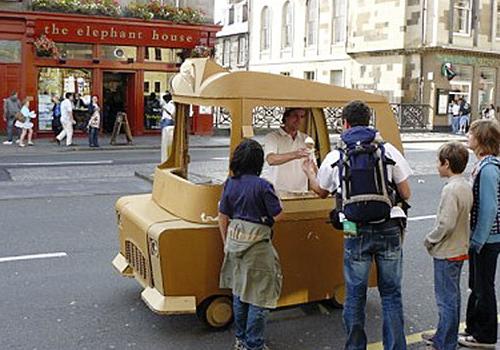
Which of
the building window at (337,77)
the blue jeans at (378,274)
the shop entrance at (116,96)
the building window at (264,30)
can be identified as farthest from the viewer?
the building window at (264,30)

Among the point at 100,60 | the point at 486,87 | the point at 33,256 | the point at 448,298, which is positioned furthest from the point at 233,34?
the point at 448,298

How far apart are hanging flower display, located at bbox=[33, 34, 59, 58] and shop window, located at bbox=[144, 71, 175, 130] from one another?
395cm

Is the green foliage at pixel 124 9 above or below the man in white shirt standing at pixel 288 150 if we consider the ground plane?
above

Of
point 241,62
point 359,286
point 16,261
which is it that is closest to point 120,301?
point 16,261

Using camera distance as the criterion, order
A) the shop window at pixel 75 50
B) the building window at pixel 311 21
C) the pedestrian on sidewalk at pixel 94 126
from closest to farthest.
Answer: the pedestrian on sidewalk at pixel 94 126 → the shop window at pixel 75 50 → the building window at pixel 311 21

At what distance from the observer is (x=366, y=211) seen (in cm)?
417

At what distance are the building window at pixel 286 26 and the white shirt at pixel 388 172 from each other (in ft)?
135

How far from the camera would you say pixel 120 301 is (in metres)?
6.05

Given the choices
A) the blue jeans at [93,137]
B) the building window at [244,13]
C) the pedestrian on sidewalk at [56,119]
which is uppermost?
the building window at [244,13]

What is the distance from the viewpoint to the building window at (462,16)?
115 ft

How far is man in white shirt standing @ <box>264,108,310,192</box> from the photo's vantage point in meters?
5.53

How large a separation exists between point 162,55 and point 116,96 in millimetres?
2552

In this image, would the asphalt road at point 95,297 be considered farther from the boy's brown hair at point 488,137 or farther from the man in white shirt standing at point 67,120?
the man in white shirt standing at point 67,120

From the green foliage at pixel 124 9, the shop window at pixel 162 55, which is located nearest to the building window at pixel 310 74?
the green foliage at pixel 124 9
